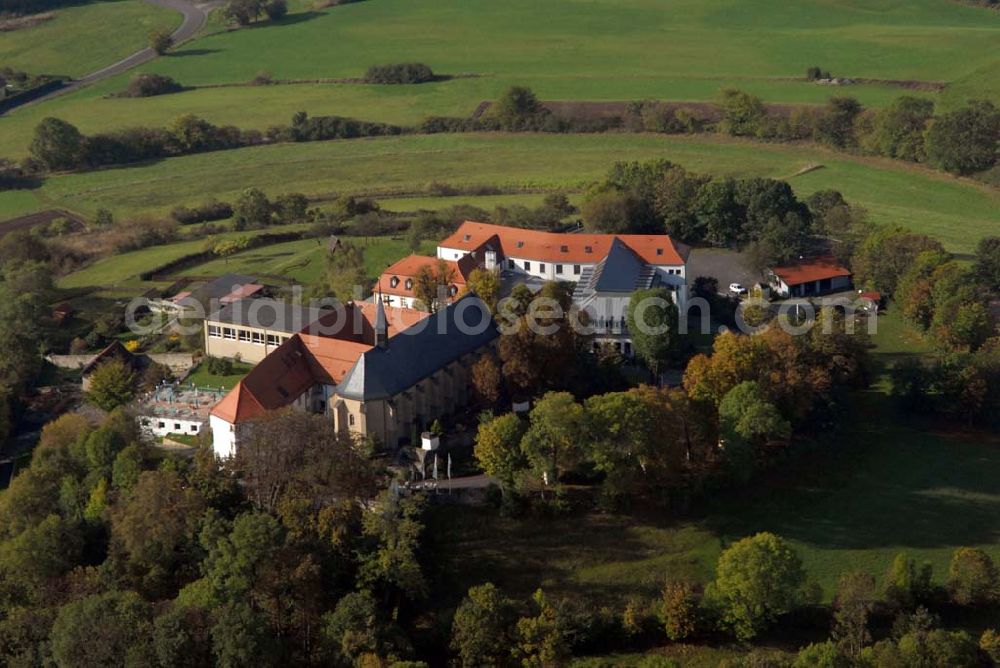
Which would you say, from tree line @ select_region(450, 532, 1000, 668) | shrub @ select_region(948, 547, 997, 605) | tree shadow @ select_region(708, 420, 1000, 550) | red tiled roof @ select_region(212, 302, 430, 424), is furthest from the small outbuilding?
shrub @ select_region(948, 547, 997, 605)

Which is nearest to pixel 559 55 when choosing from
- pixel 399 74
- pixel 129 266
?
pixel 399 74

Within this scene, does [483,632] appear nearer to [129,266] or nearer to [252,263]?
[252,263]

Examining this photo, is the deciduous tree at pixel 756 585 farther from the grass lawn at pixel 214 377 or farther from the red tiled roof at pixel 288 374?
the grass lawn at pixel 214 377

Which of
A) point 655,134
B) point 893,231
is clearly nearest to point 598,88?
point 655,134

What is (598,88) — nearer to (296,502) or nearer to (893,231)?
(893,231)

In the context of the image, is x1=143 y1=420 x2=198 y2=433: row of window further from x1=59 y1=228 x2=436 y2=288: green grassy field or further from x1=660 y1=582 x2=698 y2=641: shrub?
x1=660 y1=582 x2=698 y2=641: shrub

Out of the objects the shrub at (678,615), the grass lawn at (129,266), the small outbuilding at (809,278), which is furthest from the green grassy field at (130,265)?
the shrub at (678,615)
